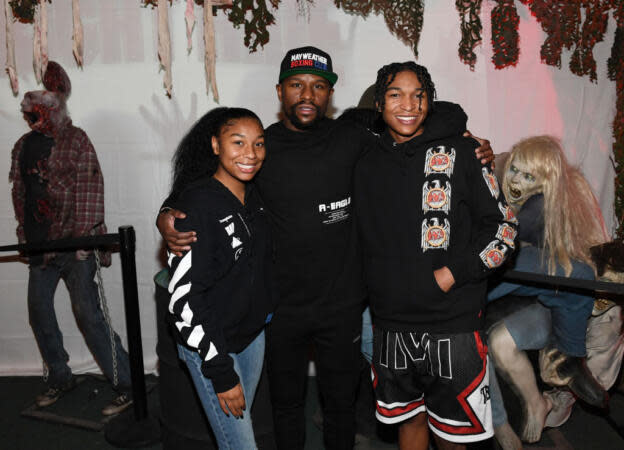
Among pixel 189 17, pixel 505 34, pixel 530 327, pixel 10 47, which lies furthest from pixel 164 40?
pixel 530 327

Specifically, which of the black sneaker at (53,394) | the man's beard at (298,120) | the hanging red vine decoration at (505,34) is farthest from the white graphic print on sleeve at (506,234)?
the black sneaker at (53,394)

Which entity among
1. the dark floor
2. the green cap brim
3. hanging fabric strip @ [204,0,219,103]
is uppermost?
hanging fabric strip @ [204,0,219,103]

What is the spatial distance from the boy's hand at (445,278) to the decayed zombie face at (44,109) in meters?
2.76

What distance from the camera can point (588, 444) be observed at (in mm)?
2631

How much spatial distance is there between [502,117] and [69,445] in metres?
3.33

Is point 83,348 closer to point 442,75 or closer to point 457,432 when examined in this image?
point 457,432

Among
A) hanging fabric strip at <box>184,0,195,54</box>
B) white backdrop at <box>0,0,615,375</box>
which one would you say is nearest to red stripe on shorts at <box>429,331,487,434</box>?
white backdrop at <box>0,0,615,375</box>

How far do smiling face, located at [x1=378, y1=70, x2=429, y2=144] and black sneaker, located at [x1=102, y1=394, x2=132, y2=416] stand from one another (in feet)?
8.31

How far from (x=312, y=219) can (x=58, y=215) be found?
2146mm

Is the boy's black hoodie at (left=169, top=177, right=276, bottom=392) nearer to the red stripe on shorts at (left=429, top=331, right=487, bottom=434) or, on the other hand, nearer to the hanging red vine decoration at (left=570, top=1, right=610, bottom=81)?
the red stripe on shorts at (left=429, top=331, right=487, bottom=434)

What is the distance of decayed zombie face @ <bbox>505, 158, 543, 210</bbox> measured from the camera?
251cm

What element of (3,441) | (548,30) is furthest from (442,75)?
(3,441)

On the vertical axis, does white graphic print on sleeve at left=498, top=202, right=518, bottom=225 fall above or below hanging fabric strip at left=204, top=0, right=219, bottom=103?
below

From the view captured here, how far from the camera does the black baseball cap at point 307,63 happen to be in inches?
76.6
